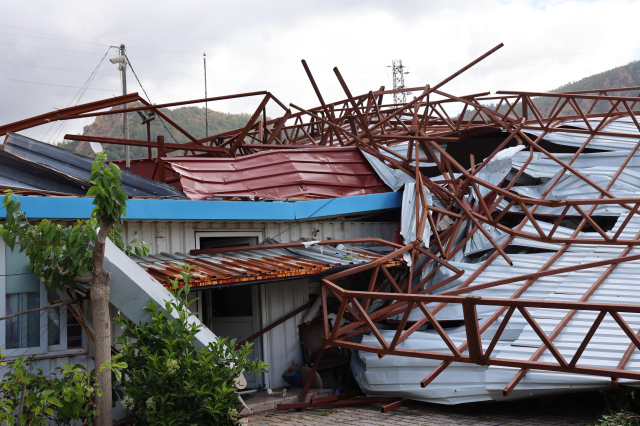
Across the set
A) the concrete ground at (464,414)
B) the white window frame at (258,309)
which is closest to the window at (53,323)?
the concrete ground at (464,414)

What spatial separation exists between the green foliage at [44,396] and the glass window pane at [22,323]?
0.87 meters

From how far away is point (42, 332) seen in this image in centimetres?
637

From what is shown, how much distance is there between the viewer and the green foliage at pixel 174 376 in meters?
5.58

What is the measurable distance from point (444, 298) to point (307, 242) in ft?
10.9

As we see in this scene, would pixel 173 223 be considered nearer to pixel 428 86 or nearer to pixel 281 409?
pixel 281 409

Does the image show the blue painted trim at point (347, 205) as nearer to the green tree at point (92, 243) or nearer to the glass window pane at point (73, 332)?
the glass window pane at point (73, 332)

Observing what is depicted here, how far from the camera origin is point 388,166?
12242mm

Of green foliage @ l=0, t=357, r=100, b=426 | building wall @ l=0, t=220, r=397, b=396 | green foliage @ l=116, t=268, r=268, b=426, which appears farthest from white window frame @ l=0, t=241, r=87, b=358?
green foliage @ l=116, t=268, r=268, b=426

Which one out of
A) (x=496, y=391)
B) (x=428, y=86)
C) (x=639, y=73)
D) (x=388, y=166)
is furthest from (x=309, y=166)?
(x=639, y=73)

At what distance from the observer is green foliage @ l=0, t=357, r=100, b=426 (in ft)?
15.6

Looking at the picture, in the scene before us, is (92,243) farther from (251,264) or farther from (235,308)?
(235,308)

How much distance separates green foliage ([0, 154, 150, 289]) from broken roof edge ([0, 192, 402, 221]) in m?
1.04

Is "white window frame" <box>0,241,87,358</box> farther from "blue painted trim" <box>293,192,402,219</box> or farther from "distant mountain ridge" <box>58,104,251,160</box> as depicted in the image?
"distant mountain ridge" <box>58,104,251,160</box>

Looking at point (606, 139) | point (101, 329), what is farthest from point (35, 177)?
point (606, 139)
